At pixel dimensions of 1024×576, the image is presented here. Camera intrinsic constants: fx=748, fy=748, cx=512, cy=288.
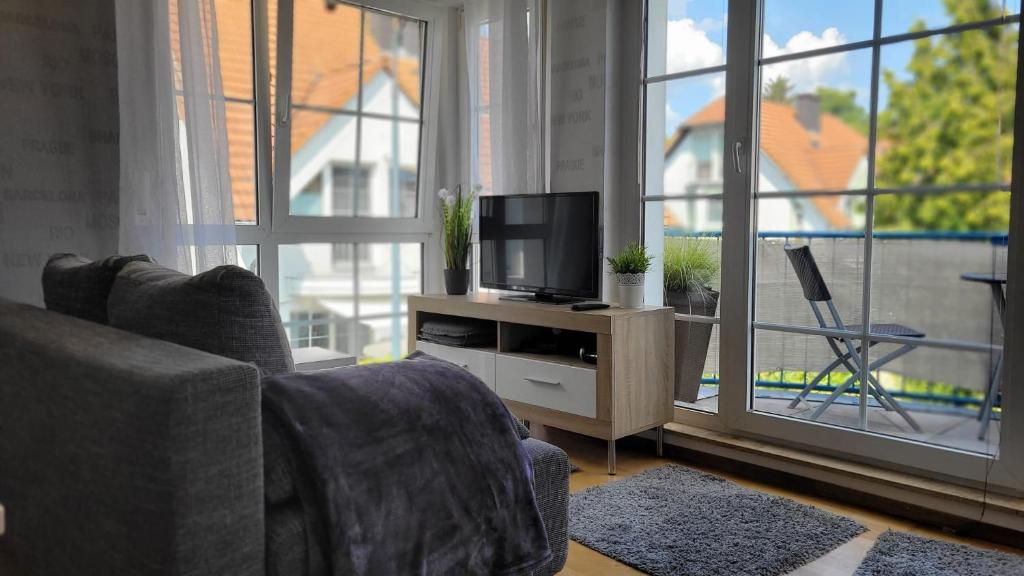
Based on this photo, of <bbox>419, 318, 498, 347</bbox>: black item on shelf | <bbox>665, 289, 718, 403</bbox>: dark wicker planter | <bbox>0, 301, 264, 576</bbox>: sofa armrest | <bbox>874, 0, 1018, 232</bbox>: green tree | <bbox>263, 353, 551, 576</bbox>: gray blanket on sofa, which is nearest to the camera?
<bbox>0, 301, 264, 576</bbox>: sofa armrest

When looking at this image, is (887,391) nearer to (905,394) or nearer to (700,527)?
(905,394)

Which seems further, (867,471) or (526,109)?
(526,109)

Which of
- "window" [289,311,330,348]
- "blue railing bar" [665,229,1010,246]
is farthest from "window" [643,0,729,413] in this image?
"window" [289,311,330,348]

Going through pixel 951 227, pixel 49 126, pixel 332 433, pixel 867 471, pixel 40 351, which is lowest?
pixel 867 471

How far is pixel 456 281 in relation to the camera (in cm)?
403

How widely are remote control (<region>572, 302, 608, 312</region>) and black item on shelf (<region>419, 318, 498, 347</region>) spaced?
617mm

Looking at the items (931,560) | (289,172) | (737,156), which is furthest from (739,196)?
(289,172)

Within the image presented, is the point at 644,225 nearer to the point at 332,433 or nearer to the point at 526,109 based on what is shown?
the point at 526,109

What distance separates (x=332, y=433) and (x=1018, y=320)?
231 cm

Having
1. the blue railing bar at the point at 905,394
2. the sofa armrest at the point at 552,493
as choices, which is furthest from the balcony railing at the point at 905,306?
the sofa armrest at the point at 552,493

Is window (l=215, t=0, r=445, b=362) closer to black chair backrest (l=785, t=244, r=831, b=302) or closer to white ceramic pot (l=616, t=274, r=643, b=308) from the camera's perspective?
white ceramic pot (l=616, t=274, r=643, b=308)

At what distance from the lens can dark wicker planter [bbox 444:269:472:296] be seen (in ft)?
13.2

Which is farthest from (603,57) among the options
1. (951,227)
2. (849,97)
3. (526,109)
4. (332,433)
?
(332,433)

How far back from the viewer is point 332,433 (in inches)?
56.6
